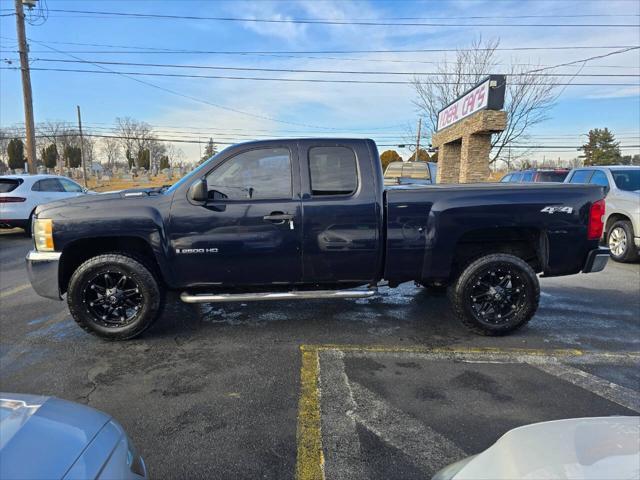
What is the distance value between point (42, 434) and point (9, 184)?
11.6 m

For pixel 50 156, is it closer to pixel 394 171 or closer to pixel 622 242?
pixel 394 171

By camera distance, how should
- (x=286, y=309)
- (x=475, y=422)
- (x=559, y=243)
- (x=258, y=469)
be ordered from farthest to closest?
(x=286, y=309), (x=559, y=243), (x=475, y=422), (x=258, y=469)

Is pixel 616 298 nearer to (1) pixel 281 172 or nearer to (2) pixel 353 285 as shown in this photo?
(2) pixel 353 285

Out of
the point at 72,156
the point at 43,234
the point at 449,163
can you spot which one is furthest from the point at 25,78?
the point at 72,156

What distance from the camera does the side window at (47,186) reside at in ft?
36.2

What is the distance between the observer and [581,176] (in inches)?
385

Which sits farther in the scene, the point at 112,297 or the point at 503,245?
the point at 503,245

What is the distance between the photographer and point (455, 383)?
11.0 ft

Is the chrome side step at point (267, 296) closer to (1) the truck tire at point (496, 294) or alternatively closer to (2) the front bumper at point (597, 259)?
(1) the truck tire at point (496, 294)

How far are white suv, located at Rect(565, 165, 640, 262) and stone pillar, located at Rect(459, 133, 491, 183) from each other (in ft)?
17.5

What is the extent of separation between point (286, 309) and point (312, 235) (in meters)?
1.41

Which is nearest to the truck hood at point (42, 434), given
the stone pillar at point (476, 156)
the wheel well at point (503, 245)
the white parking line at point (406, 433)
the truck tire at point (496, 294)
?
the white parking line at point (406, 433)

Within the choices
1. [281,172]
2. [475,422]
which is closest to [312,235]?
[281,172]

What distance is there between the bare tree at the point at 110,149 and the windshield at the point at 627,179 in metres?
83.6
